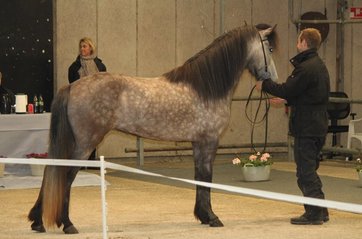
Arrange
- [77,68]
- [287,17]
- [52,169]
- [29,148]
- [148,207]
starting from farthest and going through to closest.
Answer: [287,17] → [77,68] → [29,148] → [148,207] → [52,169]

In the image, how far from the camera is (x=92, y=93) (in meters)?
7.73

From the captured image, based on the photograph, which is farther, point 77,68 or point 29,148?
point 77,68

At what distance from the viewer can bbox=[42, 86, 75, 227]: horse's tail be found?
7.41 meters

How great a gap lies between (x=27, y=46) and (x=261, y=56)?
6179 mm

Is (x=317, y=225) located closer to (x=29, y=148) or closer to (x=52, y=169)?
(x=52, y=169)

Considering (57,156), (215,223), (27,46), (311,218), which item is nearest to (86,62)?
(27,46)

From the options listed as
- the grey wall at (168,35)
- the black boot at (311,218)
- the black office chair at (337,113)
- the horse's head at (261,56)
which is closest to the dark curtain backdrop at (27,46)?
the grey wall at (168,35)

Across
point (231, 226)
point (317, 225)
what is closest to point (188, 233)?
point (231, 226)

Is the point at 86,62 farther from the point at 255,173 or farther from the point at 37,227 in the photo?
the point at 37,227

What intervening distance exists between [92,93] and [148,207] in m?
1.78

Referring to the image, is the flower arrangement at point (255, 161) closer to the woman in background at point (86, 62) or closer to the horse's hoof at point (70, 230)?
the woman in background at point (86, 62)

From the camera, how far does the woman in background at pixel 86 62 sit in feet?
38.8

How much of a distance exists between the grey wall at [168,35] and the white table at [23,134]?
9.46 ft

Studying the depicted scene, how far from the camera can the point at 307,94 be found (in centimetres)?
806
